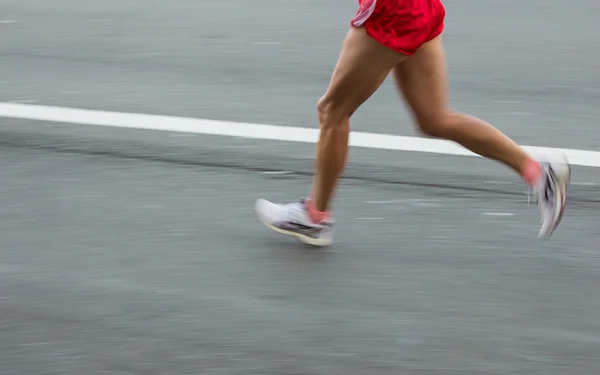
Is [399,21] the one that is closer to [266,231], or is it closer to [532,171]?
[532,171]

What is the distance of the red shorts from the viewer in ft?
14.1

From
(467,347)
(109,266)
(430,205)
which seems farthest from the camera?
(430,205)

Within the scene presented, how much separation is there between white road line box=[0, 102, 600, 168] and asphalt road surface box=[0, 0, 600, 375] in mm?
109

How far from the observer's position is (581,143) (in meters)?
6.16

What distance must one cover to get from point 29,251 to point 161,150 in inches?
58.0

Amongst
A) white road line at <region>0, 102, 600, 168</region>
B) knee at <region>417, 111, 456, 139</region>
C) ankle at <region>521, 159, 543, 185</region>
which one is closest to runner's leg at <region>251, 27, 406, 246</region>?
knee at <region>417, 111, 456, 139</region>

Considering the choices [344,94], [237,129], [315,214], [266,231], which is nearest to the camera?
[344,94]

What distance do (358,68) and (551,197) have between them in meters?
0.99

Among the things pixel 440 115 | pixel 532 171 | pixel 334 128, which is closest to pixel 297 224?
pixel 334 128

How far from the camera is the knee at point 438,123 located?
468 cm

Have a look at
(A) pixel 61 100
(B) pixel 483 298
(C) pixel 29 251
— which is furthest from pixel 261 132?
(B) pixel 483 298

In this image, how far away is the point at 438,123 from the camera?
185 inches

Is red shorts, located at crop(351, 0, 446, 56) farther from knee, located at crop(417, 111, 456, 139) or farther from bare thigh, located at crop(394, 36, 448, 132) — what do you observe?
knee, located at crop(417, 111, 456, 139)

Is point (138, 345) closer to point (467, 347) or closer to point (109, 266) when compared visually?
point (109, 266)
